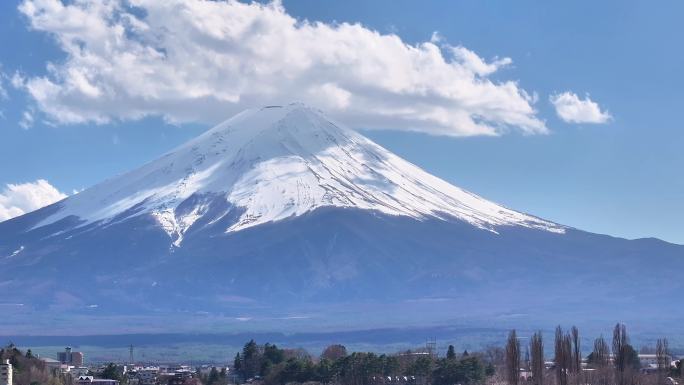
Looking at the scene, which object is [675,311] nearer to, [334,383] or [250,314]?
[250,314]

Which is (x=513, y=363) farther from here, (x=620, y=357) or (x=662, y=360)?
(x=662, y=360)

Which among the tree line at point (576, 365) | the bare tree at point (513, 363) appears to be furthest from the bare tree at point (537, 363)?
the bare tree at point (513, 363)

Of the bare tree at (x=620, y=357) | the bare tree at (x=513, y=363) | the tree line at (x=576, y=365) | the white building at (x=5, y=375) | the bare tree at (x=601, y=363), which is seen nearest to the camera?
the bare tree at (x=513, y=363)

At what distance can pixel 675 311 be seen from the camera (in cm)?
19688

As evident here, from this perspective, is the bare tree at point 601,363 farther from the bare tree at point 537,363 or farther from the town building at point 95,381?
the town building at point 95,381

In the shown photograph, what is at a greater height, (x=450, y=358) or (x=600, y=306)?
(x=600, y=306)

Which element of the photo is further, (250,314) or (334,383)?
(250,314)

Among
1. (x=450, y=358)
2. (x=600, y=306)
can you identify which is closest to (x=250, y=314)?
(x=600, y=306)

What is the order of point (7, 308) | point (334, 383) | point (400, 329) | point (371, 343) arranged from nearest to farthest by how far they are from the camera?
point (334, 383) < point (371, 343) < point (400, 329) < point (7, 308)

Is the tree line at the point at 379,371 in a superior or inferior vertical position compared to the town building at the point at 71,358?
inferior

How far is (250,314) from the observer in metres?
192

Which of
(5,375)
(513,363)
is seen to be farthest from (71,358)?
(513,363)

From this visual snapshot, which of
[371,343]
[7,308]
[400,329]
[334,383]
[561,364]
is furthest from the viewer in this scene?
[7,308]

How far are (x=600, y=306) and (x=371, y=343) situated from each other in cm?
4555
